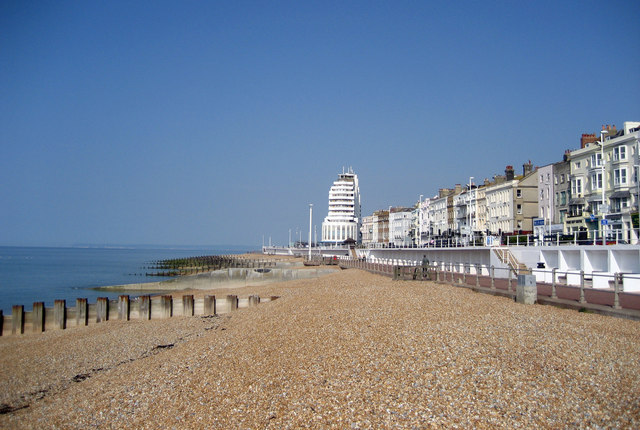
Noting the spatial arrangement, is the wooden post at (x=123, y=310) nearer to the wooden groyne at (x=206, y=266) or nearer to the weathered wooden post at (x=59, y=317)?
the weathered wooden post at (x=59, y=317)

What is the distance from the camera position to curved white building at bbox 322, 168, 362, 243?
146 meters

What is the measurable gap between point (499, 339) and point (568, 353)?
1.56 metres

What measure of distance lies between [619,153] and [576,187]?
6.55m

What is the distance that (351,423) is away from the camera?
7371 millimetres

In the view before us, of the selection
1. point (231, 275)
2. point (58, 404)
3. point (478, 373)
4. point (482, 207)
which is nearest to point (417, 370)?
point (478, 373)

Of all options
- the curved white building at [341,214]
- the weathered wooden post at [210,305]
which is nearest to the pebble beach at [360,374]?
the weathered wooden post at [210,305]

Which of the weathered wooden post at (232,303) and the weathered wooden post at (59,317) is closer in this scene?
the weathered wooden post at (59,317)

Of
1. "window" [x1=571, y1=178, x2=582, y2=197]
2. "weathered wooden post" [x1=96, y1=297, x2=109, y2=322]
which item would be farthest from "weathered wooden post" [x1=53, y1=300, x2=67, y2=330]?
"window" [x1=571, y1=178, x2=582, y2=197]

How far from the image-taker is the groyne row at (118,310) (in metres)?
22.1

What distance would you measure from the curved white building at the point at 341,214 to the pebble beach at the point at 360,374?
128679mm

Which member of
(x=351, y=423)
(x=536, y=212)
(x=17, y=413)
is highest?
(x=536, y=212)

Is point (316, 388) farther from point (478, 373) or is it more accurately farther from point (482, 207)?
point (482, 207)

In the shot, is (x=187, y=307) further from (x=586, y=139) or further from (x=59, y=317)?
(x=586, y=139)

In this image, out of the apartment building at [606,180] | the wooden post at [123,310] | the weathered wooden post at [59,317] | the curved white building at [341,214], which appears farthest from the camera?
the curved white building at [341,214]
